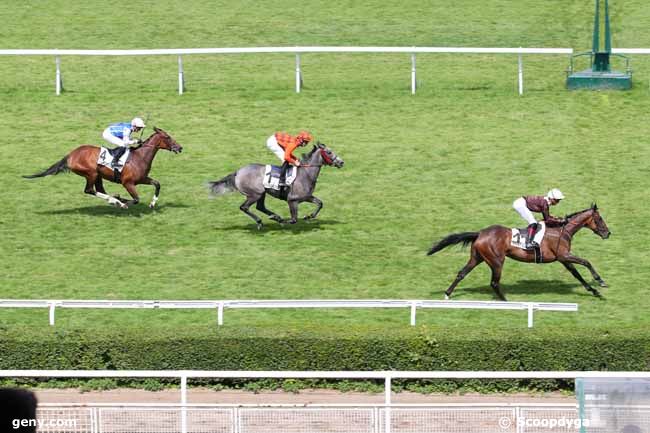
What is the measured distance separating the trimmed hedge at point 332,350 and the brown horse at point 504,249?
2379 mm

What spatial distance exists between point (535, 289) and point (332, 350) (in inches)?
165

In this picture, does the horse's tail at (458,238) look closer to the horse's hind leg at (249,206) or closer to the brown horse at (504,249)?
the brown horse at (504,249)

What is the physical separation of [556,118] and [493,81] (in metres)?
2.43

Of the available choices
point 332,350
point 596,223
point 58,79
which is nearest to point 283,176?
point 596,223

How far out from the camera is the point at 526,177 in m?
23.4

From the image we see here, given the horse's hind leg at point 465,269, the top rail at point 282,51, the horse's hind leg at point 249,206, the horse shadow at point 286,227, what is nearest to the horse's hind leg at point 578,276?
the horse's hind leg at point 465,269

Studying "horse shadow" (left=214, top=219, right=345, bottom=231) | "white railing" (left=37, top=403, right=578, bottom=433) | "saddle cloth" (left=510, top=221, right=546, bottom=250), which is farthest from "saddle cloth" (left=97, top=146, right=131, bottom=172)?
"white railing" (left=37, top=403, right=578, bottom=433)

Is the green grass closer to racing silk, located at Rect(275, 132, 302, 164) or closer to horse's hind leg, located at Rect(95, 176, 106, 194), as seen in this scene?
horse's hind leg, located at Rect(95, 176, 106, 194)

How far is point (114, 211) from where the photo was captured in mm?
22109

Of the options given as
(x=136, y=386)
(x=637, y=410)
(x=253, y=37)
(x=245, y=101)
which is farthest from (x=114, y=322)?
(x=253, y=37)

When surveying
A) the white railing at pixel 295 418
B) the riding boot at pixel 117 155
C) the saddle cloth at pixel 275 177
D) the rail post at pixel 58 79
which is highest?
the rail post at pixel 58 79

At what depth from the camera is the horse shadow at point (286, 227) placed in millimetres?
21172

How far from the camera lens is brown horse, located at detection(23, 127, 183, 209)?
21438 millimetres

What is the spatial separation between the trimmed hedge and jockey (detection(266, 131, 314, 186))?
5442 mm
